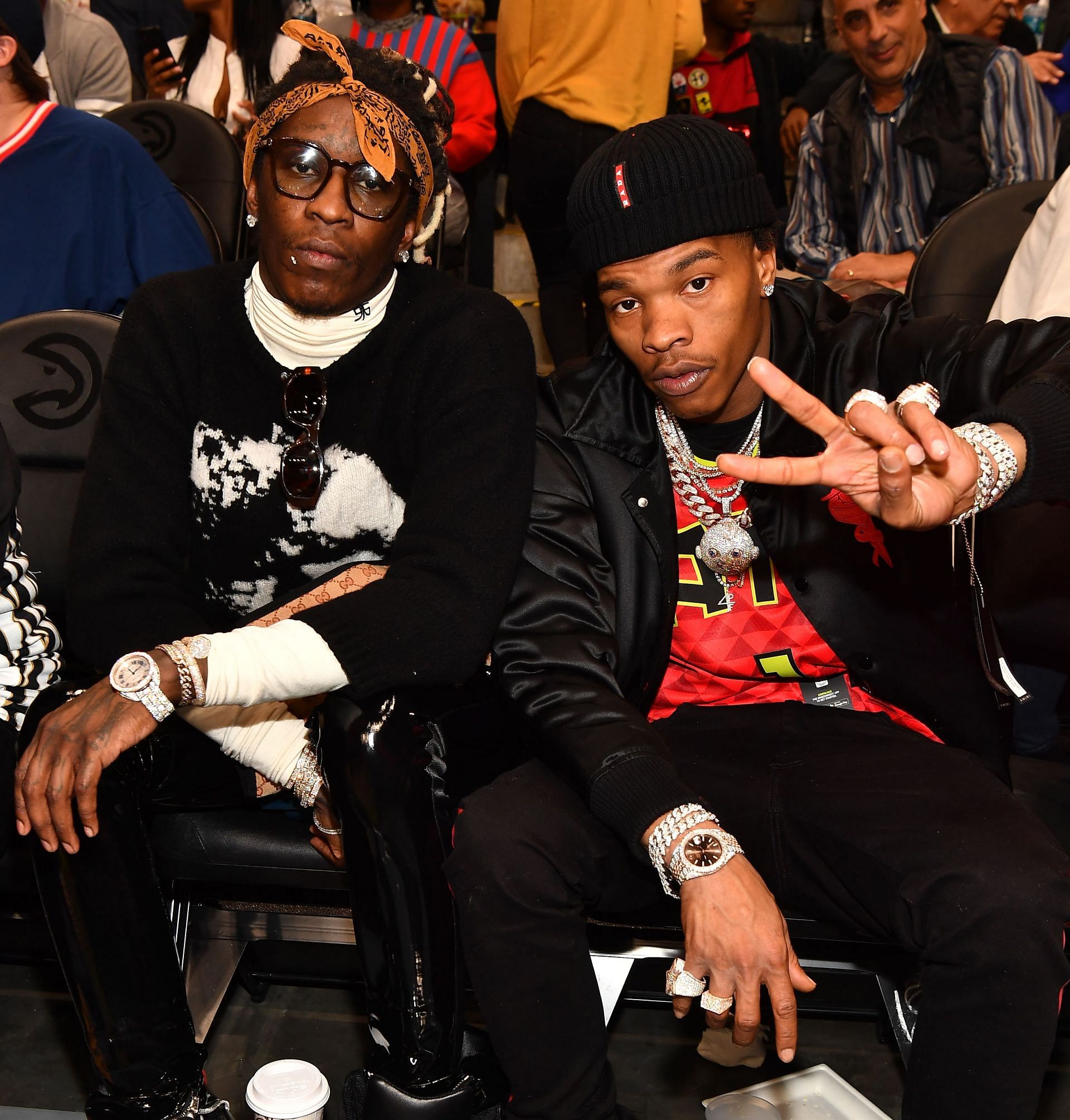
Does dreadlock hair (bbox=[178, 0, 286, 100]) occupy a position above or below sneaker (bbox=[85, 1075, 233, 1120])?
above

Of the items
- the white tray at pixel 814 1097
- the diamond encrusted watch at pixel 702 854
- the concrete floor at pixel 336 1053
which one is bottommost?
the concrete floor at pixel 336 1053

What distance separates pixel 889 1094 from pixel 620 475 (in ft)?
3.42

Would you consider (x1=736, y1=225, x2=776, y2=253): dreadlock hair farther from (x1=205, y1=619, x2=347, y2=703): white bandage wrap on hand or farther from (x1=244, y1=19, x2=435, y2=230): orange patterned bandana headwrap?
(x1=205, y1=619, x2=347, y2=703): white bandage wrap on hand

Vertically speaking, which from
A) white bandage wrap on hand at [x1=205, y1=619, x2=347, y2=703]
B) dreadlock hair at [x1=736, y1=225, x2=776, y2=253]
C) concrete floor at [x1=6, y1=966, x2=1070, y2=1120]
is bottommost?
concrete floor at [x1=6, y1=966, x2=1070, y2=1120]

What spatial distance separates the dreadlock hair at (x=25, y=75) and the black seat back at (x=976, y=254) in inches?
80.8

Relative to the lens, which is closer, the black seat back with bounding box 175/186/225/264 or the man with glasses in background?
the man with glasses in background

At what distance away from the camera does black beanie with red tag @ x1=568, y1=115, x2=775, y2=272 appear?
163cm

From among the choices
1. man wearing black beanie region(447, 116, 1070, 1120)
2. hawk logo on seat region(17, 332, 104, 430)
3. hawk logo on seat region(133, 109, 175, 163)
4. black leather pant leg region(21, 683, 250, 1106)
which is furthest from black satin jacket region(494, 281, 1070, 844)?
hawk logo on seat region(133, 109, 175, 163)

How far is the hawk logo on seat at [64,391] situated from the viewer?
2158 mm

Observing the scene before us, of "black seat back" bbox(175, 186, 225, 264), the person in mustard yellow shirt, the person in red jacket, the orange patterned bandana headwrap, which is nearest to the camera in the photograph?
the orange patterned bandana headwrap

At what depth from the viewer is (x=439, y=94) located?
204cm

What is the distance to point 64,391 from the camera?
2.16 m

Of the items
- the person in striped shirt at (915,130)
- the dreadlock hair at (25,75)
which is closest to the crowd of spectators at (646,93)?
the person in striped shirt at (915,130)

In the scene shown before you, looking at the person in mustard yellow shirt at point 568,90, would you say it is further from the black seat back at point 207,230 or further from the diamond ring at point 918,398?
the diamond ring at point 918,398
